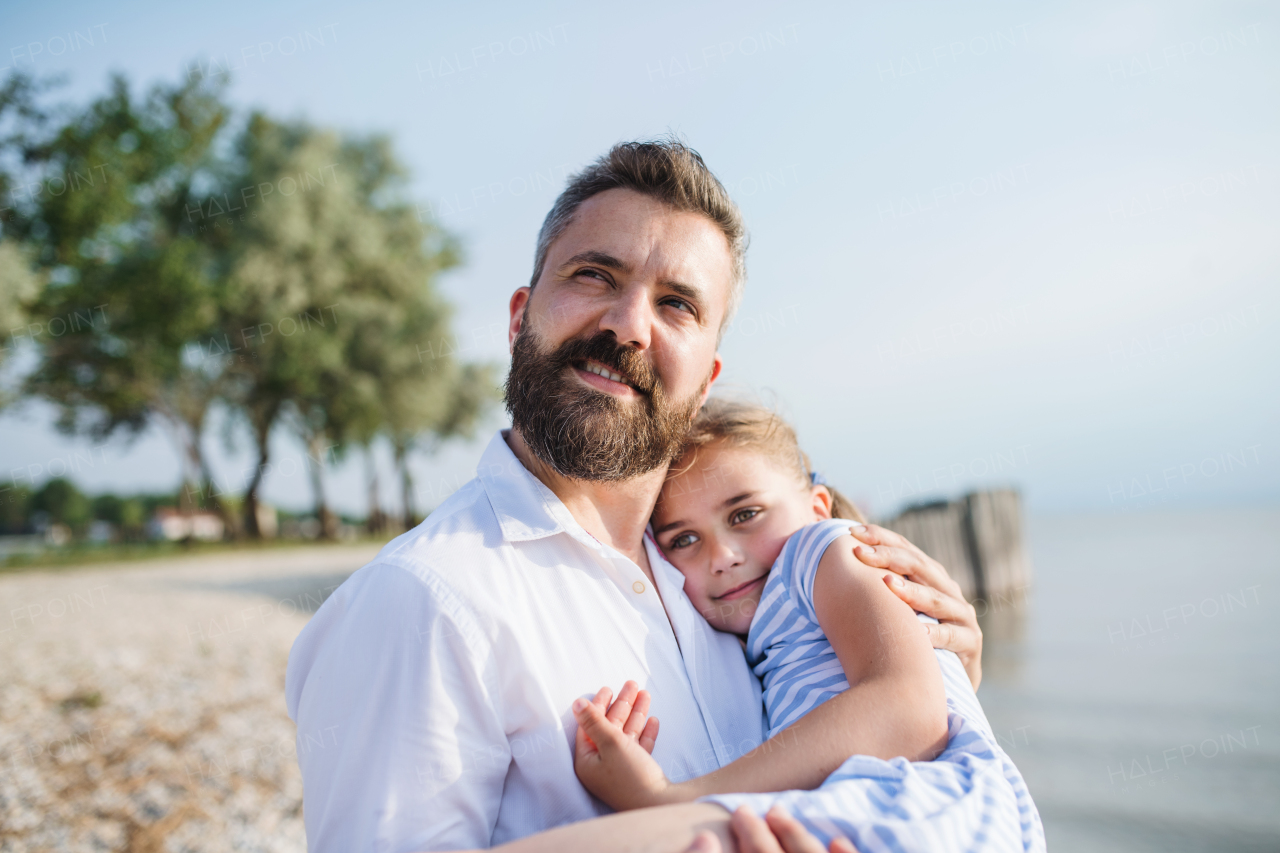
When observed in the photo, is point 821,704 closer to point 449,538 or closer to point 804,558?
point 804,558

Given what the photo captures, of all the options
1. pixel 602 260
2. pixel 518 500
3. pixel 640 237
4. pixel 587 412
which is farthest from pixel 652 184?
pixel 518 500

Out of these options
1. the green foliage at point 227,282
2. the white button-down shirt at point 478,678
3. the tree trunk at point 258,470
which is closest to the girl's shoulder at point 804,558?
the white button-down shirt at point 478,678

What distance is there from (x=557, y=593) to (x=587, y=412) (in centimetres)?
54

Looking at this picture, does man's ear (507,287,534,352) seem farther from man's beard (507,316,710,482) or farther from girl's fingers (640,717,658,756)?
girl's fingers (640,717,658,756)

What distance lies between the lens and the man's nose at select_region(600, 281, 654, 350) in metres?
2.21

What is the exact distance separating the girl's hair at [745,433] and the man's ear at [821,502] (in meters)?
0.05

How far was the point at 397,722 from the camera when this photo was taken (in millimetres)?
1512

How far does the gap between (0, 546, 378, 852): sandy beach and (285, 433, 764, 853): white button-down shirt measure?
164 inches

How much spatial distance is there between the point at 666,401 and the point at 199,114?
25842 mm

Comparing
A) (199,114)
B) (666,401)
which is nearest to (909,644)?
(666,401)

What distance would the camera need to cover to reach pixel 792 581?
235cm

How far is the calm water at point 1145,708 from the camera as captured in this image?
6863 millimetres

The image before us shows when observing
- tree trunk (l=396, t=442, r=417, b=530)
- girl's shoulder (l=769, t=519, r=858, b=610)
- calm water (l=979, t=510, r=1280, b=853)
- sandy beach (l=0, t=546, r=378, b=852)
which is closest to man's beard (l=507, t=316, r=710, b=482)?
girl's shoulder (l=769, t=519, r=858, b=610)

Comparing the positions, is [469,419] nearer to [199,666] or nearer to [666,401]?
[199,666]
